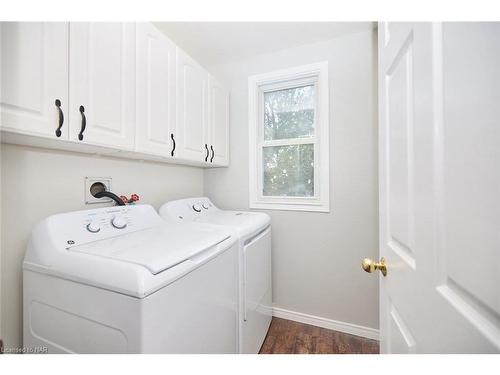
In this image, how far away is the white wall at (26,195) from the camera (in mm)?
917

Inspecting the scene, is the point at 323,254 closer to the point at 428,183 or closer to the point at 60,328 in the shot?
the point at 428,183

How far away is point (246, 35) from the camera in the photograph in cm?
178

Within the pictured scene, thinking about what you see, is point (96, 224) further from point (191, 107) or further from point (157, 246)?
point (191, 107)

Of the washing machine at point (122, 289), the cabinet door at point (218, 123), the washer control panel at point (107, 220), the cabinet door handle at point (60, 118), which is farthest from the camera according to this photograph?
the cabinet door at point (218, 123)

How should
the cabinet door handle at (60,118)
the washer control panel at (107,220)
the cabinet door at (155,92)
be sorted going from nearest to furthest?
the cabinet door handle at (60,118)
the washer control panel at (107,220)
the cabinet door at (155,92)

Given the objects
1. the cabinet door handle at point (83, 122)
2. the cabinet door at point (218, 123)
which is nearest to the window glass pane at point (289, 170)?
the cabinet door at point (218, 123)

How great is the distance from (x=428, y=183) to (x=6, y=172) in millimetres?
1575

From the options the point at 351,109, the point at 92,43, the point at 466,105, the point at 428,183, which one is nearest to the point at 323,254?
the point at 351,109

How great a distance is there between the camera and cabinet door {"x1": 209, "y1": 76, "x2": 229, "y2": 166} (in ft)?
6.13

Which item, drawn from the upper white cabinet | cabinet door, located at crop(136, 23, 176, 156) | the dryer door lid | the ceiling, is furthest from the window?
the dryer door lid

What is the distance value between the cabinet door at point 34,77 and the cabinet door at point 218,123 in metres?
1.08

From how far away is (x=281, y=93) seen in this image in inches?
83.5

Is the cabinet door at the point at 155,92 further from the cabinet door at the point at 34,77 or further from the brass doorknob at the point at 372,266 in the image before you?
the brass doorknob at the point at 372,266

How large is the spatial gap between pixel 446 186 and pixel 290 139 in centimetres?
170
